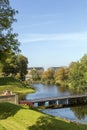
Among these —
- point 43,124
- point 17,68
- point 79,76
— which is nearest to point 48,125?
point 43,124

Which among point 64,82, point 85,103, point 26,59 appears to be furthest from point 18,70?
point 85,103

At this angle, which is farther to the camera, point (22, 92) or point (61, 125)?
point (22, 92)

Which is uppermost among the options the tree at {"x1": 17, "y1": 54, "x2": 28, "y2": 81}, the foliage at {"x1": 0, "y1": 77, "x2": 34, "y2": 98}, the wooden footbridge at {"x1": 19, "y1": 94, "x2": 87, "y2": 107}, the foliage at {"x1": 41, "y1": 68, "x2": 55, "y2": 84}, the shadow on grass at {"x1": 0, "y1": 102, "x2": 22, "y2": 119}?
the tree at {"x1": 17, "y1": 54, "x2": 28, "y2": 81}

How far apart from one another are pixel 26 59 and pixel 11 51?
129 m

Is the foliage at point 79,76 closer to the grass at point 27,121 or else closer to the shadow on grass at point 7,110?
the shadow on grass at point 7,110

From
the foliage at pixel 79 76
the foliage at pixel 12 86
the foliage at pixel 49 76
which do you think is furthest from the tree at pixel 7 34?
the foliage at pixel 49 76

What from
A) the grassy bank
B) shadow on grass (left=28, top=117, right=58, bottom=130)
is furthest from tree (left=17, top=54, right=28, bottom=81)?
shadow on grass (left=28, top=117, right=58, bottom=130)

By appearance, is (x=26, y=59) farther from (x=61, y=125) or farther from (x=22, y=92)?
(x=61, y=125)

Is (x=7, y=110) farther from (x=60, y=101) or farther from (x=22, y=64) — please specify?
(x=22, y=64)

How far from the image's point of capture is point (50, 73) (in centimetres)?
19300

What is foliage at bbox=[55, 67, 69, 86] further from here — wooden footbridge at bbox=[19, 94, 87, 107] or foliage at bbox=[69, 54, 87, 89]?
wooden footbridge at bbox=[19, 94, 87, 107]

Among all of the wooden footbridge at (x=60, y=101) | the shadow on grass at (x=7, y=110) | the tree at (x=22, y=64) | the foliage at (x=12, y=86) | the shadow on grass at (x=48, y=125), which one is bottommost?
the wooden footbridge at (x=60, y=101)

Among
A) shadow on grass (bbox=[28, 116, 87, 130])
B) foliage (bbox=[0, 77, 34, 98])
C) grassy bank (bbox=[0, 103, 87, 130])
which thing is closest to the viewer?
shadow on grass (bbox=[28, 116, 87, 130])

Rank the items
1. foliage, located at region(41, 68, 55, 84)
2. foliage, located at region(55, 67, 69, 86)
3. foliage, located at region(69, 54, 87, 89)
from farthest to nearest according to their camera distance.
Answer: foliage, located at region(41, 68, 55, 84)
foliage, located at region(55, 67, 69, 86)
foliage, located at region(69, 54, 87, 89)
